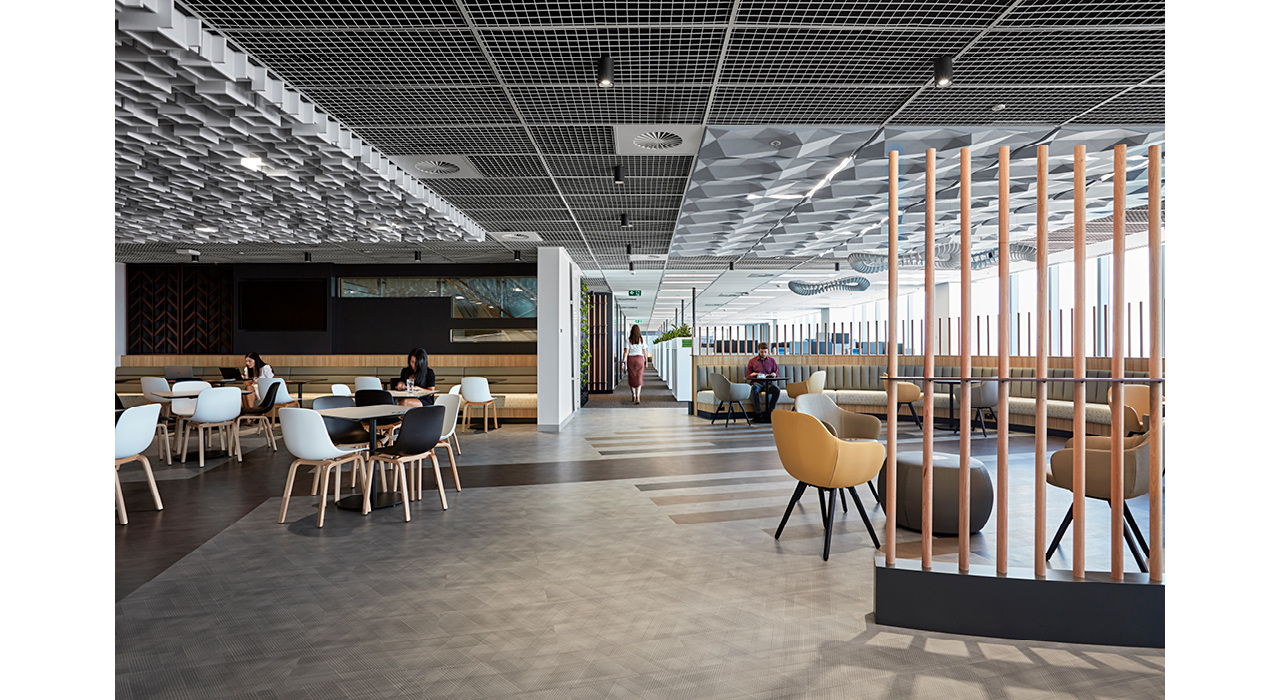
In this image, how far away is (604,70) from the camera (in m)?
3.91

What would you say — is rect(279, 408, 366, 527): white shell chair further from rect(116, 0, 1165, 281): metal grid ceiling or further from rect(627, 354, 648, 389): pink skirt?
rect(627, 354, 648, 389): pink skirt

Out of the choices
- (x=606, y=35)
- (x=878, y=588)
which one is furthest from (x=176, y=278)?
(x=878, y=588)

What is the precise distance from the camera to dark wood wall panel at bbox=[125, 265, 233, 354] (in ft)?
41.4

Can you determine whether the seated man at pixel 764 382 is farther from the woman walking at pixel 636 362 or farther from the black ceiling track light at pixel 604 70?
the black ceiling track light at pixel 604 70

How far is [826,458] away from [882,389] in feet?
29.0

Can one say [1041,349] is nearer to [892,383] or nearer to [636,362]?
[892,383]

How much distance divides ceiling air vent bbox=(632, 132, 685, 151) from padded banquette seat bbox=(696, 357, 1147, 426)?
566 cm

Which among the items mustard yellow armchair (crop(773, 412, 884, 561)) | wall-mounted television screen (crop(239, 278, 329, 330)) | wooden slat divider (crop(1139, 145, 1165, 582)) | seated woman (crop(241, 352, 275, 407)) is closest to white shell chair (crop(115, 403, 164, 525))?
seated woman (crop(241, 352, 275, 407))

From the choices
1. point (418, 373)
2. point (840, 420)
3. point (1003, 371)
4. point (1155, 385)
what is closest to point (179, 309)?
point (418, 373)
